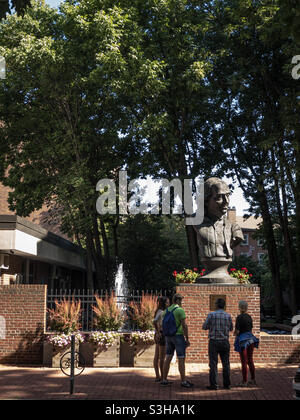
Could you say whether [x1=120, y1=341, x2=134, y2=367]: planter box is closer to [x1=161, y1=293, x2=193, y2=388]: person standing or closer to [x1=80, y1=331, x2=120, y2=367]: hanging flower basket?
[x1=80, y1=331, x2=120, y2=367]: hanging flower basket

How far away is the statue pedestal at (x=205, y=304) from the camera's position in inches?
527

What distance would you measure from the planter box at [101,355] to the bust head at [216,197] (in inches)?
171

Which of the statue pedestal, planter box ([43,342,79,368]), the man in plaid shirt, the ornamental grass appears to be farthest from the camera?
the statue pedestal

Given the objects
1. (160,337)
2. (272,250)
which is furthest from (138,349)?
(272,250)

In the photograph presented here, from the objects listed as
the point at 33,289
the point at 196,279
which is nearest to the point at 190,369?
the point at 196,279

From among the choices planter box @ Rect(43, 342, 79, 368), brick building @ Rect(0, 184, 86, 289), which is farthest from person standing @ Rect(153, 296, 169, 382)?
brick building @ Rect(0, 184, 86, 289)

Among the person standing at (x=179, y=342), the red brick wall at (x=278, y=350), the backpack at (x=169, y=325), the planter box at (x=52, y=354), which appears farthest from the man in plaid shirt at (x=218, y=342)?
the planter box at (x=52, y=354)

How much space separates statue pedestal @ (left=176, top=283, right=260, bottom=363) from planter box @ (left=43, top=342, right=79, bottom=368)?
3.08 metres

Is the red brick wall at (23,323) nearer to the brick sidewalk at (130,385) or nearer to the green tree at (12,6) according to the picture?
the brick sidewalk at (130,385)

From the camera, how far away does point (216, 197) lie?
44.8 ft

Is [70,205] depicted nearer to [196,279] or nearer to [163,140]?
[163,140]

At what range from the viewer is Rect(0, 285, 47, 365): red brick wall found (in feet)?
44.1

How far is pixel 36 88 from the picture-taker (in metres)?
23.5

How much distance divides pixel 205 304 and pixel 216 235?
1.90 meters
